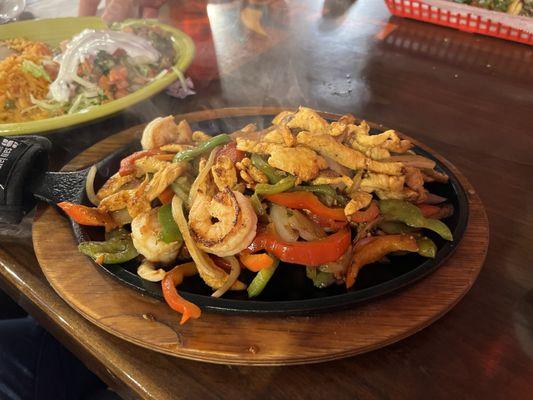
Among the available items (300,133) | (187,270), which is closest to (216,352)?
(187,270)

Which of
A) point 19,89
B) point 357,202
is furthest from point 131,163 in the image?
point 19,89

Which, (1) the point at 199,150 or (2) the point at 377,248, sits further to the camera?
(1) the point at 199,150

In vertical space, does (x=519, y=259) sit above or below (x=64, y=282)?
below

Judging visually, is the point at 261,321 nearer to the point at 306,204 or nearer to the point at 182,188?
the point at 306,204

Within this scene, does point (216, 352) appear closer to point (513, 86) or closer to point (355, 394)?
point (355, 394)

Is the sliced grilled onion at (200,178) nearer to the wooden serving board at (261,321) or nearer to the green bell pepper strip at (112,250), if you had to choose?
the green bell pepper strip at (112,250)

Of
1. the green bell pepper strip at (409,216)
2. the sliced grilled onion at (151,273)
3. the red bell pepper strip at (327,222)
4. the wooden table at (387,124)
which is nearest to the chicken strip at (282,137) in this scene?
the red bell pepper strip at (327,222)
